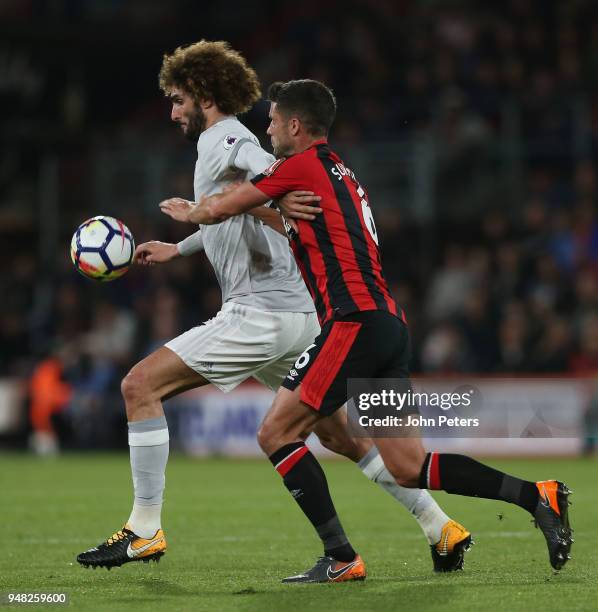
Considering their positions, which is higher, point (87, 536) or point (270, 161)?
point (270, 161)

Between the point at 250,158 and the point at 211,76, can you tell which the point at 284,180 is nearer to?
the point at 250,158

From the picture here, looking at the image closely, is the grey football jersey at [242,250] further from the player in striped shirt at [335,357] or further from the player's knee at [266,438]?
the player's knee at [266,438]

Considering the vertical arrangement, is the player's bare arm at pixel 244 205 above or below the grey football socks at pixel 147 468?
above

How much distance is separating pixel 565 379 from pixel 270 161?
9.51 metres

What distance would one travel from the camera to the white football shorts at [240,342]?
6.34m

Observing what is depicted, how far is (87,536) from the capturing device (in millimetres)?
8016

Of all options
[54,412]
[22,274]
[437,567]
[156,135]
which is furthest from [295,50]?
[437,567]

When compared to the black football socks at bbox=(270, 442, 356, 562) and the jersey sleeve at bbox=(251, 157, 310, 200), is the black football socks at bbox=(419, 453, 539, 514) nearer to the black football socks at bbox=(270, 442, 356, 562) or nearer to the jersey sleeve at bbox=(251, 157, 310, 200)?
the black football socks at bbox=(270, 442, 356, 562)

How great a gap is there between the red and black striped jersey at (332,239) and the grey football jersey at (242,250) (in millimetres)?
574

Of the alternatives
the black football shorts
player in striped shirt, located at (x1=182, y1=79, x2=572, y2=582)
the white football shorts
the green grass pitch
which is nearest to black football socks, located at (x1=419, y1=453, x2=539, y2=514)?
player in striped shirt, located at (x1=182, y1=79, x2=572, y2=582)

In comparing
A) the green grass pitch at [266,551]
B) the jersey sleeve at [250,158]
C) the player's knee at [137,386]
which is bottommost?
the green grass pitch at [266,551]

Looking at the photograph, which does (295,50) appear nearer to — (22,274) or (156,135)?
(156,135)

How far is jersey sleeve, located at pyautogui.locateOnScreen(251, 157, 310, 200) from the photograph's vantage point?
5883mm

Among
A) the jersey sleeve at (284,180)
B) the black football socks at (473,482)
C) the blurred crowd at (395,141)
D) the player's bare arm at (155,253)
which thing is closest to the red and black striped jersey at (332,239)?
the jersey sleeve at (284,180)
